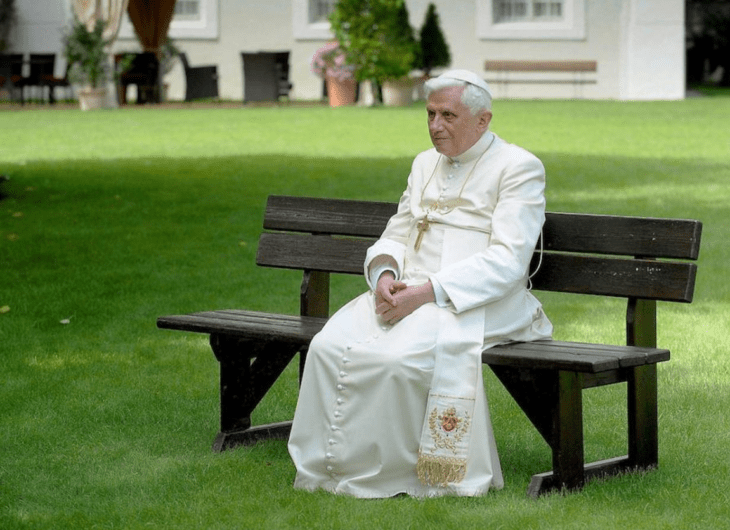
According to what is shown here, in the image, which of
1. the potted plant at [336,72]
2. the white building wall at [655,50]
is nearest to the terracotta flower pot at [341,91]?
the potted plant at [336,72]

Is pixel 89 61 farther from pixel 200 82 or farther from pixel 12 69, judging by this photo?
pixel 12 69

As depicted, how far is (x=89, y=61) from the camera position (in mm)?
29422

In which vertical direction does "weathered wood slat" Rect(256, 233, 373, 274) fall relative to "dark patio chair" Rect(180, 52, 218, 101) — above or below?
below

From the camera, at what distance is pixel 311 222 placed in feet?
18.5

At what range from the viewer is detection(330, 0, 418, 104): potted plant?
2866 cm

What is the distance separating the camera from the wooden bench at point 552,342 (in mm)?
4422

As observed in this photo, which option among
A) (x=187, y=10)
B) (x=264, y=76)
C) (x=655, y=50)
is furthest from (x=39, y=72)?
(x=655, y=50)

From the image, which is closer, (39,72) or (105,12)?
(105,12)

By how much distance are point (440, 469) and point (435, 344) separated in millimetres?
384

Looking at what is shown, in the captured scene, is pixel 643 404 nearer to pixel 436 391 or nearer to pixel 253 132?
pixel 436 391

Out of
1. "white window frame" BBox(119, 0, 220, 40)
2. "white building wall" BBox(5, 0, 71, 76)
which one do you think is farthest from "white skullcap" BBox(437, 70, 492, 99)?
"white building wall" BBox(5, 0, 71, 76)

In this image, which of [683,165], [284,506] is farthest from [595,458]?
[683,165]

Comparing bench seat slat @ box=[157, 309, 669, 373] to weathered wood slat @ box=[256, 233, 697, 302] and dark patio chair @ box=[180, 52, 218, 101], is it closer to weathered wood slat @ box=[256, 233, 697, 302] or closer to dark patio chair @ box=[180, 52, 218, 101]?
weathered wood slat @ box=[256, 233, 697, 302]

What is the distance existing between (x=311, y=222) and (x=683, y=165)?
10602mm
